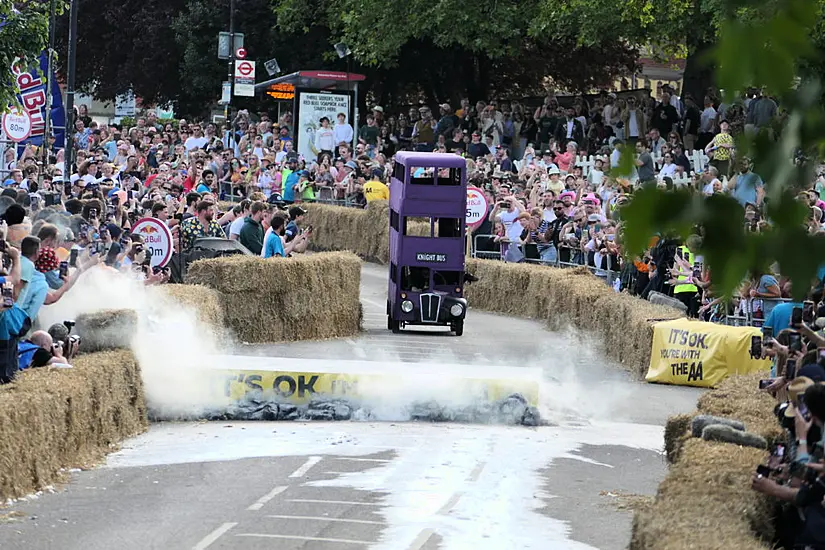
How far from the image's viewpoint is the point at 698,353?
21.2m

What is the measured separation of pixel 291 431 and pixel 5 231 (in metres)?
3.92

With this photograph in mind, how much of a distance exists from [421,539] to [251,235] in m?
15.3

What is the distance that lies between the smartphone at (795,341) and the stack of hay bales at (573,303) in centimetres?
949

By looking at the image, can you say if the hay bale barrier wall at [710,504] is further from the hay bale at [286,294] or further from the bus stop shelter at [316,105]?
the bus stop shelter at [316,105]

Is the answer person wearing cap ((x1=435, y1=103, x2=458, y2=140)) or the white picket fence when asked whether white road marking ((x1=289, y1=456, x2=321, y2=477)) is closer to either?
the white picket fence

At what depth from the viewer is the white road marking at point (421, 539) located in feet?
35.6

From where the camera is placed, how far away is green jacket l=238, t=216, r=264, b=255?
25.9 meters

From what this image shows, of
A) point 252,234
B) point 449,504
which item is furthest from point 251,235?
point 449,504

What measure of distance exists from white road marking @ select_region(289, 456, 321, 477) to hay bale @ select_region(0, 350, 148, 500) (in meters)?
2.03

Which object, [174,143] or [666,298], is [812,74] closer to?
[666,298]

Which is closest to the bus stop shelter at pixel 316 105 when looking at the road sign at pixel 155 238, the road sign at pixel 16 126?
the road sign at pixel 16 126

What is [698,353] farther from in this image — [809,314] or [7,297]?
[7,297]

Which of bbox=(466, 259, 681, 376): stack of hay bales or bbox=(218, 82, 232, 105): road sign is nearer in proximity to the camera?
bbox=(466, 259, 681, 376): stack of hay bales

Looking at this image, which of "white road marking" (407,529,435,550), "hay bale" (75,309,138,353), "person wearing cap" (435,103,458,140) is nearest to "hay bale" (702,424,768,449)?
"white road marking" (407,529,435,550)
